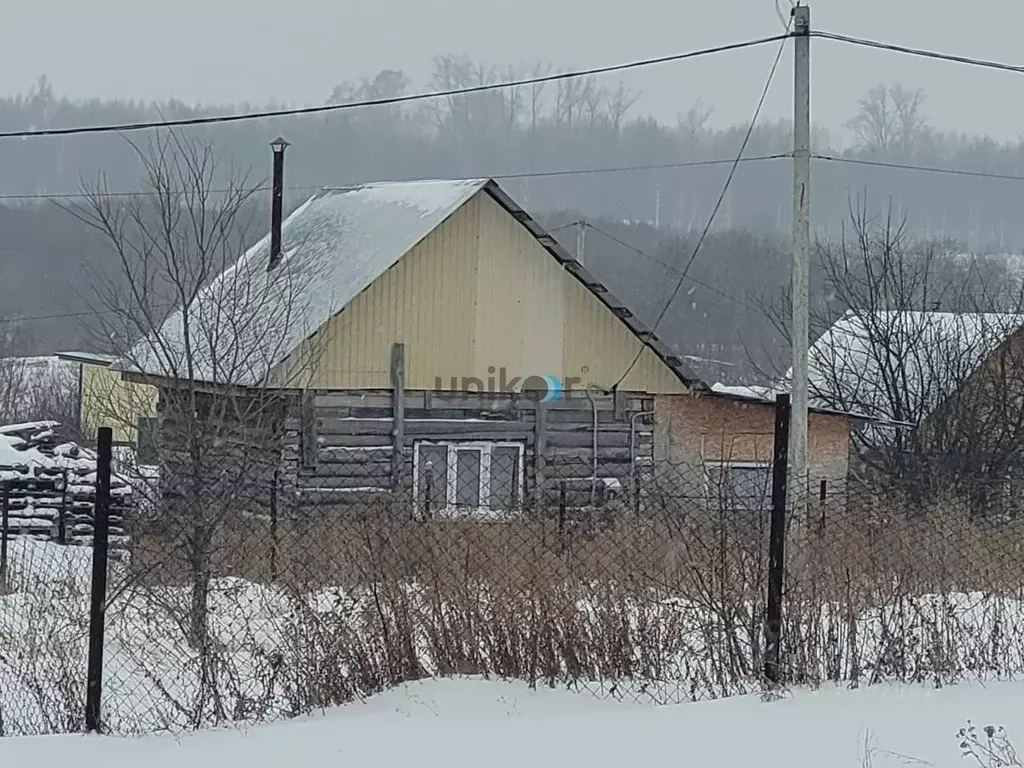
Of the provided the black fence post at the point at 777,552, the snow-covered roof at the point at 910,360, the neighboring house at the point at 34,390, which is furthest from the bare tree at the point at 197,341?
the neighboring house at the point at 34,390

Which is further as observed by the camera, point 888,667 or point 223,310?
point 223,310

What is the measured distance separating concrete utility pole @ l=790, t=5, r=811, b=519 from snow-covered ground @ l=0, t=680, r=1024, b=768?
23.6 feet

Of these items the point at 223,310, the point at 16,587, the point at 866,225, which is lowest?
the point at 16,587

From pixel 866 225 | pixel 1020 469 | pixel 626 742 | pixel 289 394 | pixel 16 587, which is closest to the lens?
pixel 626 742

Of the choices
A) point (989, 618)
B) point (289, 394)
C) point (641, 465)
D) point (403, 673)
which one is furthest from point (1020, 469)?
point (403, 673)

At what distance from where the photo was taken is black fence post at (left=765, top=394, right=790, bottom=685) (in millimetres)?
6508

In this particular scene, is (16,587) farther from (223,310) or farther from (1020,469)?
(1020,469)

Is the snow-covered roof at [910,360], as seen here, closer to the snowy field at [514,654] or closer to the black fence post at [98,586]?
the snowy field at [514,654]

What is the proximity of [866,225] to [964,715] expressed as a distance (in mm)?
17492

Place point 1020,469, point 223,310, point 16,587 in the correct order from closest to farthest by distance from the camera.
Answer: point 16,587 < point 223,310 < point 1020,469

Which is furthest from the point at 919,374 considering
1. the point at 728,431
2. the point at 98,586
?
the point at 98,586

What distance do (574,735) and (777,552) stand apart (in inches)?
53.8

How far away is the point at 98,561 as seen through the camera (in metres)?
6.18

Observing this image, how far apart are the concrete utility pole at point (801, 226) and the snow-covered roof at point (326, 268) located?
5.39m
